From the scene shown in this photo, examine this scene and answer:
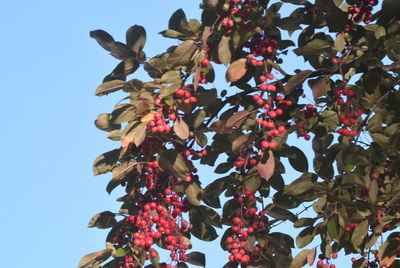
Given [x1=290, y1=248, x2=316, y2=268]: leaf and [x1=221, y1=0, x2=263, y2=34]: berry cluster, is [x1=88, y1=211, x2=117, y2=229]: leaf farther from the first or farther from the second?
[x1=221, y1=0, x2=263, y2=34]: berry cluster

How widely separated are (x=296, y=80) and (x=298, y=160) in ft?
2.04

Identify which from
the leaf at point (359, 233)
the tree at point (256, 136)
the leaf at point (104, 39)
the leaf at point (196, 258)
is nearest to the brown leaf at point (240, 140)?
the tree at point (256, 136)

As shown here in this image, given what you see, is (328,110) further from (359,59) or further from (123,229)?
(123,229)

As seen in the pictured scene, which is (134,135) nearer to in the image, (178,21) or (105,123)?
(105,123)

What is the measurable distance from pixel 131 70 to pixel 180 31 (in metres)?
0.41

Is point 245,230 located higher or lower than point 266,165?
lower

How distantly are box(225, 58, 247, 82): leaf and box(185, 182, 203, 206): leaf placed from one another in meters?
0.65

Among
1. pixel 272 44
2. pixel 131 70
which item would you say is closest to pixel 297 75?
pixel 272 44

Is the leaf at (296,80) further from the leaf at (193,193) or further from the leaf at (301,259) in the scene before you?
the leaf at (301,259)

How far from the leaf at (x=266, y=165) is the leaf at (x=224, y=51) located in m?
0.55

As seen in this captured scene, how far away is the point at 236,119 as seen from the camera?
397 cm

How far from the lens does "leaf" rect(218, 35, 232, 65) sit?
395 cm

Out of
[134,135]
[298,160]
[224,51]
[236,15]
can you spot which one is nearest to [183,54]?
[224,51]

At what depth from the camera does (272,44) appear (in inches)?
163
